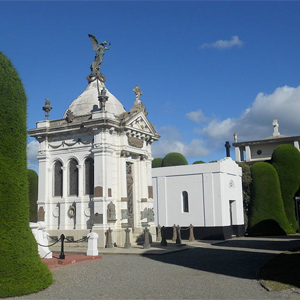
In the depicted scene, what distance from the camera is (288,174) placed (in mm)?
34688

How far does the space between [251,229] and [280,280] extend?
21.7 meters

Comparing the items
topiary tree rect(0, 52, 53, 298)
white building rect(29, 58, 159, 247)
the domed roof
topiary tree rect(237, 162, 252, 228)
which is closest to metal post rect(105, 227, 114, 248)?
white building rect(29, 58, 159, 247)

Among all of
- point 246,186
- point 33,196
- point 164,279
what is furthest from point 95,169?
point 246,186

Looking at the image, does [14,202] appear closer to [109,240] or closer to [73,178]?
[109,240]

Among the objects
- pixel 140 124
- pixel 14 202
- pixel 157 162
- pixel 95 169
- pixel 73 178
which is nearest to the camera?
pixel 14 202

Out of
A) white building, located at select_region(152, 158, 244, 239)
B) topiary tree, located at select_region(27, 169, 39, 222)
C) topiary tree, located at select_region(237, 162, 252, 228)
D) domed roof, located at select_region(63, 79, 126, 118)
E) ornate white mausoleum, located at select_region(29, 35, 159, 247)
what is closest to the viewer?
ornate white mausoleum, located at select_region(29, 35, 159, 247)

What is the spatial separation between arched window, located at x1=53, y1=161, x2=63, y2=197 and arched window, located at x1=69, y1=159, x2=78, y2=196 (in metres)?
0.64

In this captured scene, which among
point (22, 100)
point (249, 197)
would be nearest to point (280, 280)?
point (22, 100)

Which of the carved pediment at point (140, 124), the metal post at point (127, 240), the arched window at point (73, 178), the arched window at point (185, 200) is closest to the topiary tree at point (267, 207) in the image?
the arched window at point (185, 200)

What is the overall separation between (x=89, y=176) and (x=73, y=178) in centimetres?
113

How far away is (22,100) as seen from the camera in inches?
440

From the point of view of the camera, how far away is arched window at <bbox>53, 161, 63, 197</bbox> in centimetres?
2320

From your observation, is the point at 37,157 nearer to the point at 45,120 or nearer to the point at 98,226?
the point at 45,120

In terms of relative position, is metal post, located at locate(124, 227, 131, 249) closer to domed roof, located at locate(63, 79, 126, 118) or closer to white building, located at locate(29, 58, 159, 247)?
white building, located at locate(29, 58, 159, 247)
